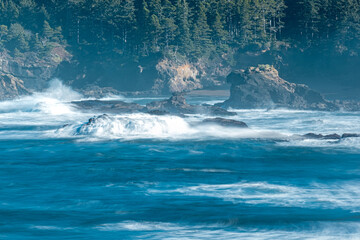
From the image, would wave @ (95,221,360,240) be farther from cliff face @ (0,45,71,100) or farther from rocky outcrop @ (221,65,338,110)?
cliff face @ (0,45,71,100)

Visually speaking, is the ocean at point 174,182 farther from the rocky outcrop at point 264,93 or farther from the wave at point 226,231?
the rocky outcrop at point 264,93

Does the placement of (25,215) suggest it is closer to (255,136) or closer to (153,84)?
(255,136)

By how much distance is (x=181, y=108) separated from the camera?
187ft

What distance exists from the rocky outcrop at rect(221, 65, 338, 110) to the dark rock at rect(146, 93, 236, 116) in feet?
27.6

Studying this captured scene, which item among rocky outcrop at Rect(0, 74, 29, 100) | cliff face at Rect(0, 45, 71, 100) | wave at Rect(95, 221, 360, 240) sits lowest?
wave at Rect(95, 221, 360, 240)

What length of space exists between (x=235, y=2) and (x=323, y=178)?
80.9 m

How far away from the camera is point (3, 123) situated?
48750 millimetres

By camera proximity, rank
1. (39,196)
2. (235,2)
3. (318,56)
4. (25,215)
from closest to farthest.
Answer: (25,215) → (39,196) → (318,56) → (235,2)

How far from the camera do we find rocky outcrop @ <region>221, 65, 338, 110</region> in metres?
64.0

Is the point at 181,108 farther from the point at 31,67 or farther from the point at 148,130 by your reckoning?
the point at 31,67

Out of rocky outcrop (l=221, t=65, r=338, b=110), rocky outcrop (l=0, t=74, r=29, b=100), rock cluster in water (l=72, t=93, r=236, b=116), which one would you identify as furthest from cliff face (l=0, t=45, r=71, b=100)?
rocky outcrop (l=221, t=65, r=338, b=110)

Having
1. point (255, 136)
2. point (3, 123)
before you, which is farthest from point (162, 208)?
point (3, 123)

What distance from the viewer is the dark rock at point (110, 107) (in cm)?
5691

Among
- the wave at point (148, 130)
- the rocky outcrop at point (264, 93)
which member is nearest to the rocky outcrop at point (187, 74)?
the rocky outcrop at point (264, 93)
